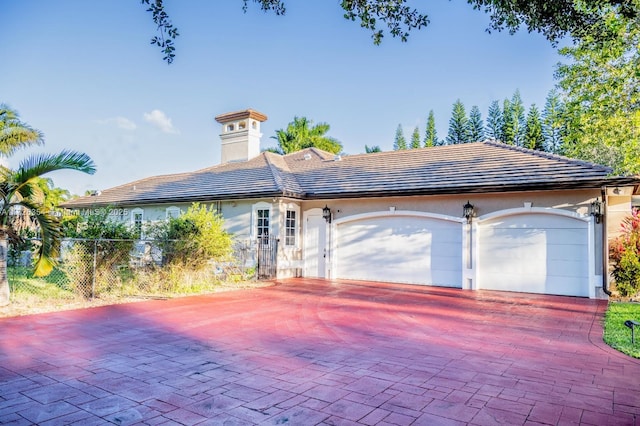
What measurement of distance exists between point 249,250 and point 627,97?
Answer: 14.9 meters

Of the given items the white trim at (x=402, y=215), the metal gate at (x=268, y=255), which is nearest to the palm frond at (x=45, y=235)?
the metal gate at (x=268, y=255)

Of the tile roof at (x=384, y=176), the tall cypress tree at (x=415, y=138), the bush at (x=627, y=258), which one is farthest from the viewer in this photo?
the tall cypress tree at (x=415, y=138)

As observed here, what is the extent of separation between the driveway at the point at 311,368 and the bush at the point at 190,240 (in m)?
2.47

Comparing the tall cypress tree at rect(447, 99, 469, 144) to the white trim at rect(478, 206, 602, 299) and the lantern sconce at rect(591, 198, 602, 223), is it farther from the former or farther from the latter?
the lantern sconce at rect(591, 198, 602, 223)

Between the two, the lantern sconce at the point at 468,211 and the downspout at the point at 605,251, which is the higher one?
the lantern sconce at the point at 468,211

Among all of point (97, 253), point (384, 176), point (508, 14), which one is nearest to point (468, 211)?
point (384, 176)

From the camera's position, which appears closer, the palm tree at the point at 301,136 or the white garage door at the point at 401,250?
the white garage door at the point at 401,250

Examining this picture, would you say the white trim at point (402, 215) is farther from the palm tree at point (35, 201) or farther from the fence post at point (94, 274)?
the palm tree at point (35, 201)

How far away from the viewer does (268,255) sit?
14891 mm

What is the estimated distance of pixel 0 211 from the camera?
8.34 meters

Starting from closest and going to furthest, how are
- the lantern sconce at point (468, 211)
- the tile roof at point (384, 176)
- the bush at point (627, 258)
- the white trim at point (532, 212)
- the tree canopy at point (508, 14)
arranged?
the tree canopy at point (508, 14)
the bush at point (627, 258)
the white trim at point (532, 212)
the tile roof at point (384, 176)
the lantern sconce at point (468, 211)

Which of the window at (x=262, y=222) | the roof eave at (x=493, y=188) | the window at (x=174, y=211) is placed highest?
the roof eave at (x=493, y=188)

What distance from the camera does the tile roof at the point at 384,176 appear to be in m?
12.0

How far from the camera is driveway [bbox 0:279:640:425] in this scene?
12.3 feet
